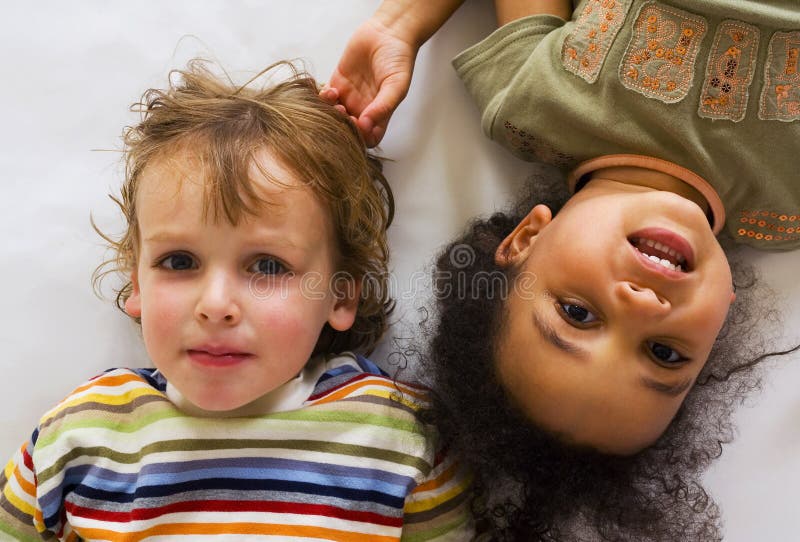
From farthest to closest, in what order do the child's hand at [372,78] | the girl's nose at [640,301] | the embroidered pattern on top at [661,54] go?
the child's hand at [372,78] < the embroidered pattern on top at [661,54] < the girl's nose at [640,301]

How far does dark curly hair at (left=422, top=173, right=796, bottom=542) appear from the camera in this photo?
0.87m

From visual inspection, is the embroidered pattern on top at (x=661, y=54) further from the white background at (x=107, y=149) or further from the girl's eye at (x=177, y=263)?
the girl's eye at (x=177, y=263)

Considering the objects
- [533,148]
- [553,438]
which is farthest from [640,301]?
[533,148]

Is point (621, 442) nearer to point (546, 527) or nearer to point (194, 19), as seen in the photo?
point (546, 527)

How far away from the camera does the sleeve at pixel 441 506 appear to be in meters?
0.92

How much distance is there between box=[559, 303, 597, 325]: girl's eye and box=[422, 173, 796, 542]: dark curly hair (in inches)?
3.2

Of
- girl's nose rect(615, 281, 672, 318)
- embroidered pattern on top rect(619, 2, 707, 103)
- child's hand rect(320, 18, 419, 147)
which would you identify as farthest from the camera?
child's hand rect(320, 18, 419, 147)

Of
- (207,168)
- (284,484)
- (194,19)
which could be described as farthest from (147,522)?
(194,19)

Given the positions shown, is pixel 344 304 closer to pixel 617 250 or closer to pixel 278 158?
pixel 278 158

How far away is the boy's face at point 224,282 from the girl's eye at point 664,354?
0.39m

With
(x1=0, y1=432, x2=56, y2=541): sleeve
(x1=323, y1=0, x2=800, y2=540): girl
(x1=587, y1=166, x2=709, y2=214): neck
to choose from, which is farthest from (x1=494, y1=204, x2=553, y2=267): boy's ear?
(x1=0, y1=432, x2=56, y2=541): sleeve

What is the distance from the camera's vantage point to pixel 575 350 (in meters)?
0.79

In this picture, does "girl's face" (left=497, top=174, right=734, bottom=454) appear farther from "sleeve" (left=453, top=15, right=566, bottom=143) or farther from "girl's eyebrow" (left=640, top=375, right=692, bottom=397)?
"sleeve" (left=453, top=15, right=566, bottom=143)

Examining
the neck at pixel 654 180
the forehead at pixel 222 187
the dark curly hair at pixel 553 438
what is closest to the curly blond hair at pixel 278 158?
the forehead at pixel 222 187
